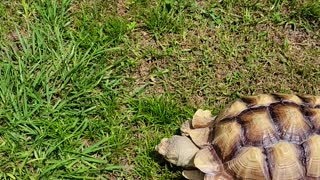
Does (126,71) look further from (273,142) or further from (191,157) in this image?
(273,142)

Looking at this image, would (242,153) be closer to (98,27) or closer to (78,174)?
(78,174)

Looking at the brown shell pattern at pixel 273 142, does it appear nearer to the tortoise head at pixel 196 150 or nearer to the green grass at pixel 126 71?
the tortoise head at pixel 196 150

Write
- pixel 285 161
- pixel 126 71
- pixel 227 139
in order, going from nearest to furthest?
1. pixel 285 161
2. pixel 227 139
3. pixel 126 71

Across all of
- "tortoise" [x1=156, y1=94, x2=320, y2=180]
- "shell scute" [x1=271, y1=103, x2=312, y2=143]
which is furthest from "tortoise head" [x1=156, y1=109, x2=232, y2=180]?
"shell scute" [x1=271, y1=103, x2=312, y2=143]

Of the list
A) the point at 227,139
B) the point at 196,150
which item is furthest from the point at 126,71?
the point at 227,139

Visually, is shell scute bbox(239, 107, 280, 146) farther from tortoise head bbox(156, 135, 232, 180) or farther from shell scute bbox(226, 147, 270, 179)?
tortoise head bbox(156, 135, 232, 180)

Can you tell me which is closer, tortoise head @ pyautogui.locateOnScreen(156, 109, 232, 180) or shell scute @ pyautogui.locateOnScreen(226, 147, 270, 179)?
shell scute @ pyautogui.locateOnScreen(226, 147, 270, 179)

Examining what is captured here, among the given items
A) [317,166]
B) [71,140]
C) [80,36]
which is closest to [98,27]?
[80,36]

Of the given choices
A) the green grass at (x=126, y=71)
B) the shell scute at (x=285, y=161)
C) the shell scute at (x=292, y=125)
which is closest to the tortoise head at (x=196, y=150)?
the green grass at (x=126, y=71)
